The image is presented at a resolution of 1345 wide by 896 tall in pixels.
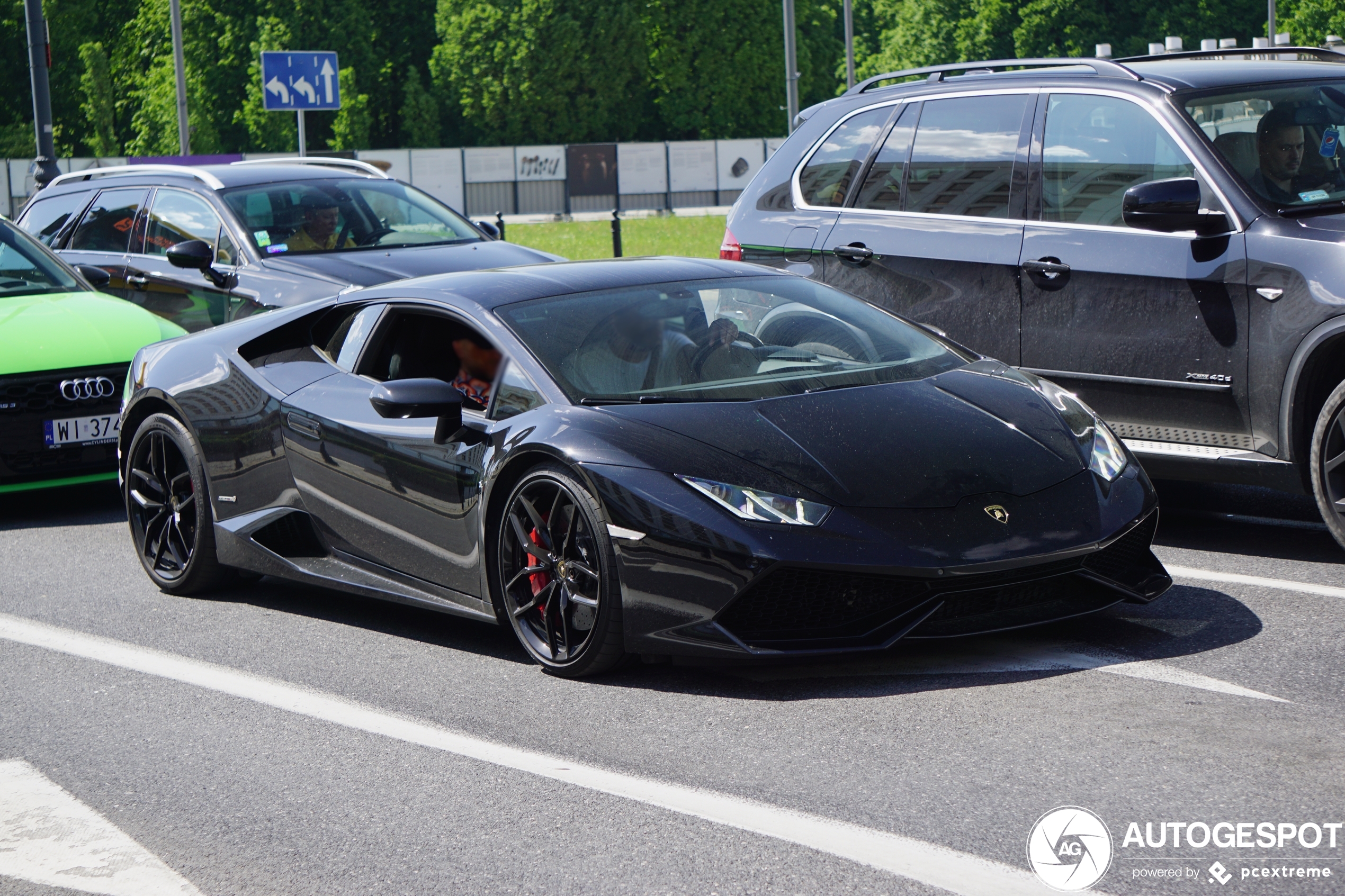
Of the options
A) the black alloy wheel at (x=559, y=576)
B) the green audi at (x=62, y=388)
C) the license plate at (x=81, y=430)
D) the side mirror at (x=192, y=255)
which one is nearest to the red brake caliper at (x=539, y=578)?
the black alloy wheel at (x=559, y=576)

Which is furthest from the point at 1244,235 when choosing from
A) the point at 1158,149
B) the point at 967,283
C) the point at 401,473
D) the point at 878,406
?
the point at 401,473

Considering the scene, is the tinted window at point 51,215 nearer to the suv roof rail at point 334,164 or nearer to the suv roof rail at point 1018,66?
the suv roof rail at point 334,164

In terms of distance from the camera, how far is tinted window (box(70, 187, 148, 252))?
1199 cm

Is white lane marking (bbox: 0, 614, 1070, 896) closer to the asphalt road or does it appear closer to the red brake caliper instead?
the asphalt road

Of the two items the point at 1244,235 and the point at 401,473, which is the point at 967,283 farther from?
the point at 401,473

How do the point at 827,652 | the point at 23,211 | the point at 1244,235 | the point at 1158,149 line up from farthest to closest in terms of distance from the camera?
the point at 23,211
the point at 1158,149
the point at 1244,235
the point at 827,652

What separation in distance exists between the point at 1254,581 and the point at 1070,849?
276 centimetres

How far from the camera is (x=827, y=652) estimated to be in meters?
4.80

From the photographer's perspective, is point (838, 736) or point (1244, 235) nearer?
point (838, 736)

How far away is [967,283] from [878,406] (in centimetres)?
210

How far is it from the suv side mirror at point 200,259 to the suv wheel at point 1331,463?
7034mm

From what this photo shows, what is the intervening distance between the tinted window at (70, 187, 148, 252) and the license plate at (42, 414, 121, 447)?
338cm

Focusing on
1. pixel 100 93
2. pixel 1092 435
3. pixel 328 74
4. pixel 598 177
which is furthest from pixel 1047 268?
pixel 100 93

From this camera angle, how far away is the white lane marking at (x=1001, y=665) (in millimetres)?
4871
